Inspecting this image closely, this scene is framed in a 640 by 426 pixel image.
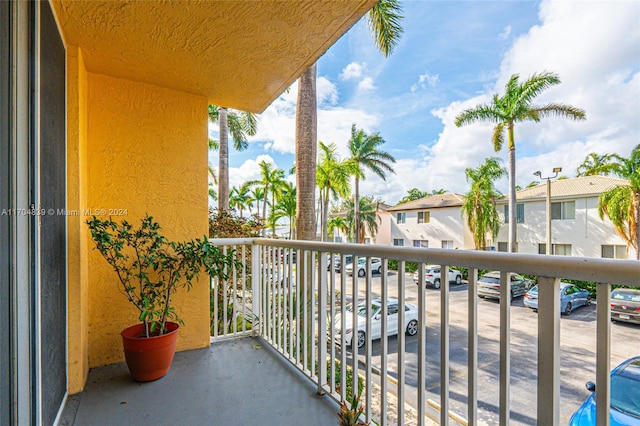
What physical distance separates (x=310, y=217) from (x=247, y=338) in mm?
2818

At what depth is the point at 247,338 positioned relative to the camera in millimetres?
2945

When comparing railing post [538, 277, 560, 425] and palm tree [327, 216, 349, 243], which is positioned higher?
railing post [538, 277, 560, 425]

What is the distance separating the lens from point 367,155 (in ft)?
53.4

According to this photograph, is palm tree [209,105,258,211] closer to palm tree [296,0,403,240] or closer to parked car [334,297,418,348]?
palm tree [296,0,403,240]

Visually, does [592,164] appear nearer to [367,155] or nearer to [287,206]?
[367,155]

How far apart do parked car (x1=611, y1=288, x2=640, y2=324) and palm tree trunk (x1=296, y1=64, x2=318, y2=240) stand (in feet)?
15.0

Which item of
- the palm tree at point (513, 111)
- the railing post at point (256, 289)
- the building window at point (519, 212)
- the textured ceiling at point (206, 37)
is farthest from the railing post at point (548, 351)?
the building window at point (519, 212)

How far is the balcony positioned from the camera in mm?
860

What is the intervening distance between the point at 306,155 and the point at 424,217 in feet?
55.0

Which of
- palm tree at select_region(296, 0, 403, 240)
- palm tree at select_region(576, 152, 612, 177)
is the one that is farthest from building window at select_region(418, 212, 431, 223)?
palm tree at select_region(296, 0, 403, 240)

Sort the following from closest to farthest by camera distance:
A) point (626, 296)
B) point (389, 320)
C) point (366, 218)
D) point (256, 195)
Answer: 1. point (626, 296)
2. point (389, 320)
3. point (256, 195)
4. point (366, 218)

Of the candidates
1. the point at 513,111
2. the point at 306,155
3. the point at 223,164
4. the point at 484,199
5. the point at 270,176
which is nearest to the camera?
the point at 306,155

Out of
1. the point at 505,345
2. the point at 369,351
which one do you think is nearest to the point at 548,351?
the point at 505,345

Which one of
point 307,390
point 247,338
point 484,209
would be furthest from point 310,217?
point 484,209
